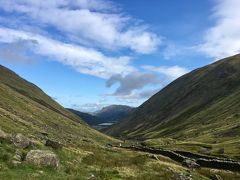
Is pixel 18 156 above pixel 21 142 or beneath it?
beneath

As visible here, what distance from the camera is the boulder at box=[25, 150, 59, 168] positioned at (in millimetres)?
32969

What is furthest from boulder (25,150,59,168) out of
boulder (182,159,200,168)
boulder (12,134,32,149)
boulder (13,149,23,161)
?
boulder (182,159,200,168)

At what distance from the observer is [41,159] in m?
33.2

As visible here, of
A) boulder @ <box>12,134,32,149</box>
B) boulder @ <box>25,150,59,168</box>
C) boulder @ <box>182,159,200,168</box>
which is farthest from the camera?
boulder @ <box>182,159,200,168</box>

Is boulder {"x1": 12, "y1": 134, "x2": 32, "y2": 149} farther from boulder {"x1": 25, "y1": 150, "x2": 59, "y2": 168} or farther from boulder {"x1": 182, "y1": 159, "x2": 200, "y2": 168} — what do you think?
boulder {"x1": 182, "y1": 159, "x2": 200, "y2": 168}

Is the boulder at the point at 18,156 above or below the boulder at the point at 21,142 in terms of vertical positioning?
below

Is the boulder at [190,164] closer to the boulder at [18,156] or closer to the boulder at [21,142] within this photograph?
the boulder at [21,142]

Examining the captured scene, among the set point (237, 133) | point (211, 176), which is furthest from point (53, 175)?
point (237, 133)

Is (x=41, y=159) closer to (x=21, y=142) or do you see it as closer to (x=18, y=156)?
(x=18, y=156)

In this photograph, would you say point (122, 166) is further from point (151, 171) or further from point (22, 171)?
point (22, 171)

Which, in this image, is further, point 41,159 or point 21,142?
point 21,142

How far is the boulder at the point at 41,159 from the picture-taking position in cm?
3297

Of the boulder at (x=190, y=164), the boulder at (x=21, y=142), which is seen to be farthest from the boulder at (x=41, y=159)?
the boulder at (x=190, y=164)

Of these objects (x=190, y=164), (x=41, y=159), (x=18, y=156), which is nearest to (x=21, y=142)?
(x=18, y=156)
